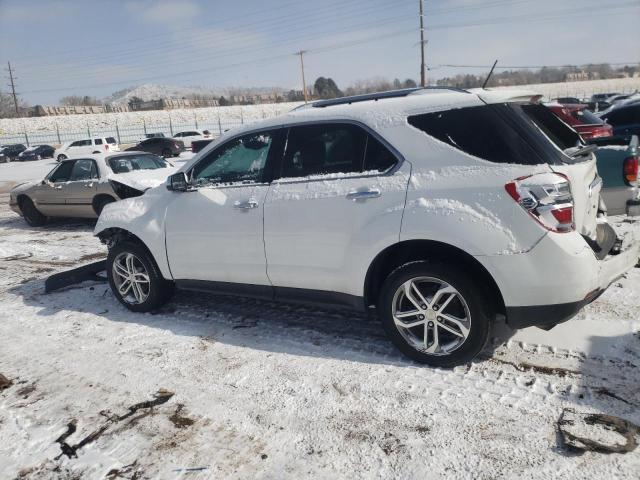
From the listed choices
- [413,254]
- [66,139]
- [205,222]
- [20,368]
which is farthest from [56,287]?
[66,139]

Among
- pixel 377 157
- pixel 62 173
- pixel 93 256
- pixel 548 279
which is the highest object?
pixel 377 157

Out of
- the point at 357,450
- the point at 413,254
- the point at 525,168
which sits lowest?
the point at 357,450

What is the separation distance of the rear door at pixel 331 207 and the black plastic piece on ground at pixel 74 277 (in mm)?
3226

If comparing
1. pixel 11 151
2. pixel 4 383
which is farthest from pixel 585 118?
pixel 11 151

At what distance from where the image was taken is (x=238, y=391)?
3.31m

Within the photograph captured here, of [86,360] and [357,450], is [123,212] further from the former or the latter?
[357,450]

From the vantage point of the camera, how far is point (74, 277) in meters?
6.00

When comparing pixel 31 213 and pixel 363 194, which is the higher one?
pixel 363 194

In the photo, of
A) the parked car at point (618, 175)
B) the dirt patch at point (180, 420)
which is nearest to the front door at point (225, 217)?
the dirt patch at point (180, 420)

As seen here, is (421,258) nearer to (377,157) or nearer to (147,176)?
(377,157)

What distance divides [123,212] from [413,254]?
302 cm

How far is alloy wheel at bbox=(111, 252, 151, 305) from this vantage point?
4844mm

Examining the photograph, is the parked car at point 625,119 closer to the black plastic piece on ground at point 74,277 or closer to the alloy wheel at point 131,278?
the alloy wheel at point 131,278

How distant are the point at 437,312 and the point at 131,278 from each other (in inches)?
123
